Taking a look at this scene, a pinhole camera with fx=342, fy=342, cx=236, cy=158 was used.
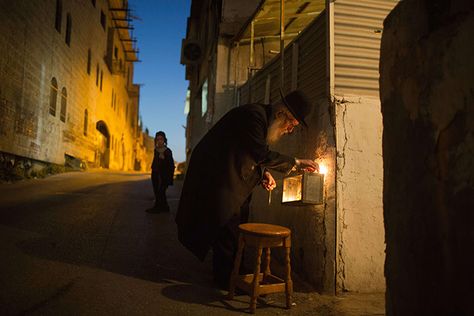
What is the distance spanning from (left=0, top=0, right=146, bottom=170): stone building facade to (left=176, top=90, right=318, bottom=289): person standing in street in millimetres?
10348

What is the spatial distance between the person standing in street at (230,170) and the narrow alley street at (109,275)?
1.79 feet

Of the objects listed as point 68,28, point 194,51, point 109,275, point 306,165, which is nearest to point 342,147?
point 306,165

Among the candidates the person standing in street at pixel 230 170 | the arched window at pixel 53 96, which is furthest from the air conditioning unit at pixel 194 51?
the person standing in street at pixel 230 170

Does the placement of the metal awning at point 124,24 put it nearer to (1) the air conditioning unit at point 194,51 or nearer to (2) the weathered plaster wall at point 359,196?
(1) the air conditioning unit at point 194,51

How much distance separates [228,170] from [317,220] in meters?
1.36

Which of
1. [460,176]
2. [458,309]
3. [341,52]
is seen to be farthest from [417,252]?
[341,52]

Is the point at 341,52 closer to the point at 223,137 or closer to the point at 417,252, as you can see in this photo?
the point at 223,137

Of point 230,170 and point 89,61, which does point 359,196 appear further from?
point 89,61

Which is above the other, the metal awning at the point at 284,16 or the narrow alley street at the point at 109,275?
the metal awning at the point at 284,16

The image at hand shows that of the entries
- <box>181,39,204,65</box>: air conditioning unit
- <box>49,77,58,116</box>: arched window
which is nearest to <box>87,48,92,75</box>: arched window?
<box>49,77,58,116</box>: arched window

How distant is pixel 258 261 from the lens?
327 centimetres

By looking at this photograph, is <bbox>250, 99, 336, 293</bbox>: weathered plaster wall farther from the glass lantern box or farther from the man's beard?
the man's beard

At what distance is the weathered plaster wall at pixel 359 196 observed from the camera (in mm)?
4020

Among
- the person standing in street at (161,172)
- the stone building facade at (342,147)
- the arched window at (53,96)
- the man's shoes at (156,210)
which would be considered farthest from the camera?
the arched window at (53,96)
